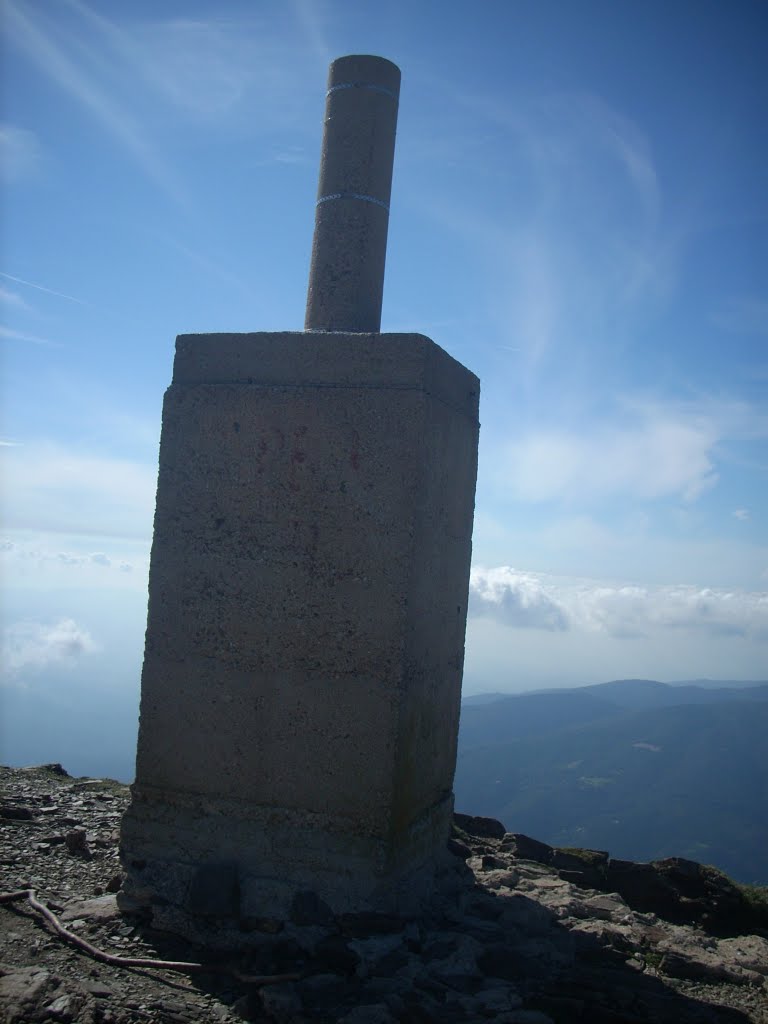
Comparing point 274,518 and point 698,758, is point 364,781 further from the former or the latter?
point 698,758

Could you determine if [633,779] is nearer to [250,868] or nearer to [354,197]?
[250,868]

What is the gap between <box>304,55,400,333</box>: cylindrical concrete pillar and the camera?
5.62 metres

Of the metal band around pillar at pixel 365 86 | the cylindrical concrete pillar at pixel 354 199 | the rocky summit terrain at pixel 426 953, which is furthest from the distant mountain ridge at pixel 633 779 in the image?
the metal band around pillar at pixel 365 86

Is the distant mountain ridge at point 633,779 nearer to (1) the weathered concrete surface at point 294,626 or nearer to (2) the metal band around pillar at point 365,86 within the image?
(1) the weathered concrete surface at point 294,626

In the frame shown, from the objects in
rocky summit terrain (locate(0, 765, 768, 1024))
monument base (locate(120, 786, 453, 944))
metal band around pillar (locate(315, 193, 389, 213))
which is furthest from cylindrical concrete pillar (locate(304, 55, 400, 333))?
rocky summit terrain (locate(0, 765, 768, 1024))

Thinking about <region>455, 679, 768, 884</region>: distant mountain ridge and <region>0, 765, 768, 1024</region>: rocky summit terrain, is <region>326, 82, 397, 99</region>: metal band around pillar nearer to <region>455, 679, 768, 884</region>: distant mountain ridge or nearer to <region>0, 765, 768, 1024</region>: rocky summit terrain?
<region>0, 765, 768, 1024</region>: rocky summit terrain

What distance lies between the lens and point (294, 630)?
195 inches

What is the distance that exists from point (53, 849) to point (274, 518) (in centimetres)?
306

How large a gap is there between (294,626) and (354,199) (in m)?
2.97

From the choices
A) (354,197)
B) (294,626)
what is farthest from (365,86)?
(294,626)

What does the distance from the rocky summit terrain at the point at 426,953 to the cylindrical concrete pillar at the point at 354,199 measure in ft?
12.5

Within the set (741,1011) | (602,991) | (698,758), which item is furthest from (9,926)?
(698,758)

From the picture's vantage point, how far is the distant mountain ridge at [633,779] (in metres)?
100

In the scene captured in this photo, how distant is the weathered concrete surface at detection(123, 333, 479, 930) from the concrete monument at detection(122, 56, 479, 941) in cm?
1
